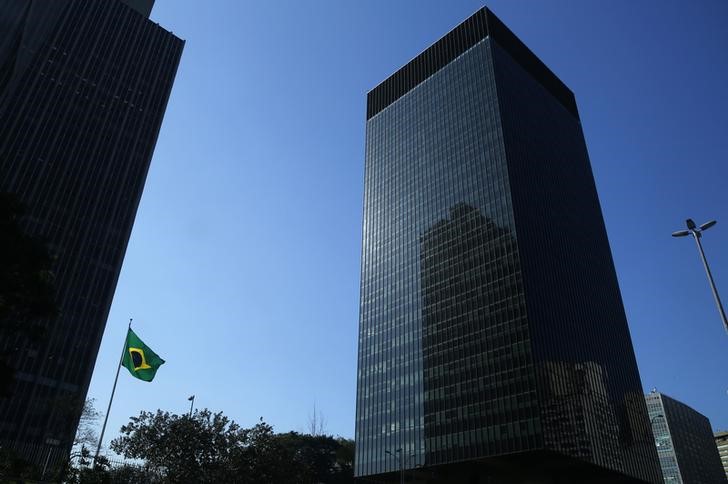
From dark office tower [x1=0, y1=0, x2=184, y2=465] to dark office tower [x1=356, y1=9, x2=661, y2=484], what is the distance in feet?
172

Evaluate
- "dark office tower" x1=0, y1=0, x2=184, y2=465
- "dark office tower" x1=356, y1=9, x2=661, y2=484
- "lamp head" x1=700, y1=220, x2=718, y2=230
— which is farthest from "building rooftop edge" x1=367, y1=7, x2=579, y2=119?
"lamp head" x1=700, y1=220, x2=718, y2=230

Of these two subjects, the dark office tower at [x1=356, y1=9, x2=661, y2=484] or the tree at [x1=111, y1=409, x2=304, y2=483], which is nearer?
the tree at [x1=111, y1=409, x2=304, y2=483]

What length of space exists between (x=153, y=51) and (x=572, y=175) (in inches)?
3946

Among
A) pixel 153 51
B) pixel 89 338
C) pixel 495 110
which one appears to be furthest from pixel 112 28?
pixel 495 110

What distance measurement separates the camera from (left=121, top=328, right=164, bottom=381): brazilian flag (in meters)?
47.5

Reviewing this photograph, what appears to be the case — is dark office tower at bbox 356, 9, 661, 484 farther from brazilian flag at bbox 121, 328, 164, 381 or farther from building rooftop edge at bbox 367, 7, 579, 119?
brazilian flag at bbox 121, 328, 164, 381

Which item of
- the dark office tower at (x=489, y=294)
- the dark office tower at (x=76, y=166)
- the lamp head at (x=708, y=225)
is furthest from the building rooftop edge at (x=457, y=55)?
the lamp head at (x=708, y=225)

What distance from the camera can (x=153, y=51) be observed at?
134250mm

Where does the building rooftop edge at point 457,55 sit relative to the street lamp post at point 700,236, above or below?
above

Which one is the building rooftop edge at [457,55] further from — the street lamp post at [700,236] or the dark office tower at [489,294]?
the street lamp post at [700,236]

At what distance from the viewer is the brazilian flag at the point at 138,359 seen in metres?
47.5

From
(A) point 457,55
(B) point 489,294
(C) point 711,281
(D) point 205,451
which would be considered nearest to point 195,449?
(D) point 205,451

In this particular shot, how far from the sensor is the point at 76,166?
11238cm

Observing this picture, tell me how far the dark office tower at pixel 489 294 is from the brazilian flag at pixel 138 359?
59470 millimetres
